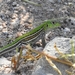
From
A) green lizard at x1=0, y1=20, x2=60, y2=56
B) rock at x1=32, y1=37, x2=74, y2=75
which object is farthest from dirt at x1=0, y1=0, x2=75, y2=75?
rock at x1=32, y1=37, x2=74, y2=75

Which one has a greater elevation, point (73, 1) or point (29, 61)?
point (73, 1)

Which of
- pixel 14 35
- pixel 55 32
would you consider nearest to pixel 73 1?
pixel 55 32

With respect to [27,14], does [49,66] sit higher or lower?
lower

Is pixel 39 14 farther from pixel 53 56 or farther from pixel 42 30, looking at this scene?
pixel 53 56

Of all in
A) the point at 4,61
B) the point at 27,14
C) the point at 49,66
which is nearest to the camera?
the point at 49,66

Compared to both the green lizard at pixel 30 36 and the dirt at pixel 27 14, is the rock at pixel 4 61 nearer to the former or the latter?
the green lizard at pixel 30 36

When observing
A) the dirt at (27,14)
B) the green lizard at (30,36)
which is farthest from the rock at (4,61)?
the dirt at (27,14)

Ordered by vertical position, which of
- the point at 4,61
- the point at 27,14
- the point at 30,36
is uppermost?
the point at 27,14

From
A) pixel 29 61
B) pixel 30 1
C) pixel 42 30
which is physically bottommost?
pixel 29 61

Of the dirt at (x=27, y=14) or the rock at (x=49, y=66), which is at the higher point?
the dirt at (x=27, y=14)

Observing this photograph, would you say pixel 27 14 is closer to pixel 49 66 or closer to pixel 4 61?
pixel 4 61

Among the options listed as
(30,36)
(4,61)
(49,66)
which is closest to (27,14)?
(30,36)
